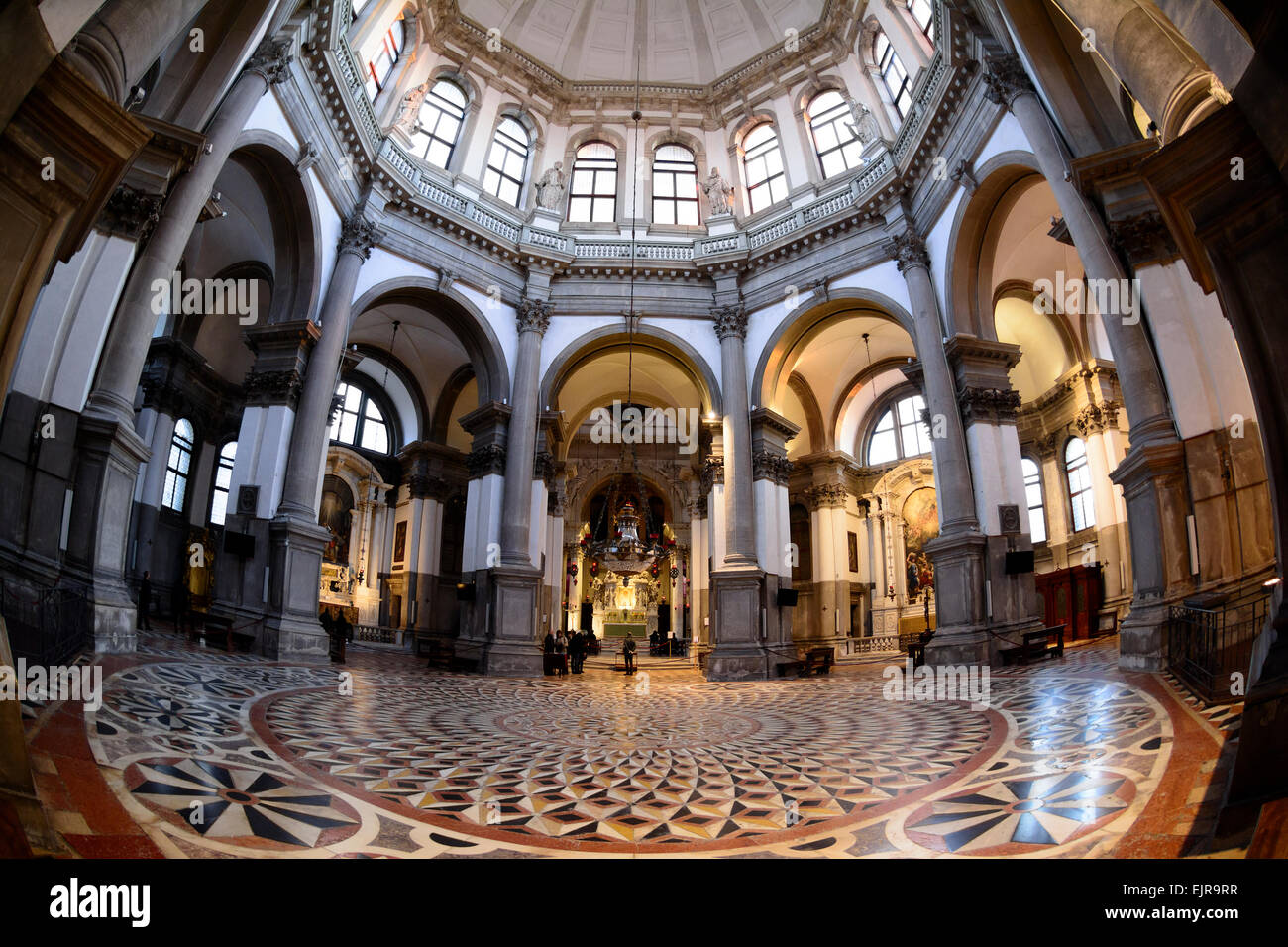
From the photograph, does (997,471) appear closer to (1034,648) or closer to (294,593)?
(1034,648)

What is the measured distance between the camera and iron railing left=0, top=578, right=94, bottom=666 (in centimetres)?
527

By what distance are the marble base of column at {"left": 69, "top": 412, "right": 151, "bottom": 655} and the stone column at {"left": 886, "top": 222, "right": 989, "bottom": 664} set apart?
12144mm

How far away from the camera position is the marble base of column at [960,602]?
1159cm

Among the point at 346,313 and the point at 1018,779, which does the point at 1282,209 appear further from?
the point at 346,313

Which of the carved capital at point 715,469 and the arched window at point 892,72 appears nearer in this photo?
the arched window at point 892,72

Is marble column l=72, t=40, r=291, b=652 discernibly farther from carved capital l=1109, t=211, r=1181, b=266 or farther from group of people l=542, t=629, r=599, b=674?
carved capital l=1109, t=211, r=1181, b=266

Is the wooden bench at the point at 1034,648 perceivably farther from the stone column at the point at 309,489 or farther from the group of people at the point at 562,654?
the stone column at the point at 309,489

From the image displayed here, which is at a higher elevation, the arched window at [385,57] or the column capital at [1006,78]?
the arched window at [385,57]

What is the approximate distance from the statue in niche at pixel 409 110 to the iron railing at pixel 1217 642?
Answer: 1729 centimetres

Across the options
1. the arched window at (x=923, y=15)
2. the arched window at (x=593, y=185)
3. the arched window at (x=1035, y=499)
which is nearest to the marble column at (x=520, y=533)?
the arched window at (x=593, y=185)

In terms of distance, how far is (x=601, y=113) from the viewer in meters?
20.1

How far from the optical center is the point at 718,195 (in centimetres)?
1894

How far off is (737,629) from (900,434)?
12733 millimetres

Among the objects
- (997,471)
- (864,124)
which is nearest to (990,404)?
(997,471)
